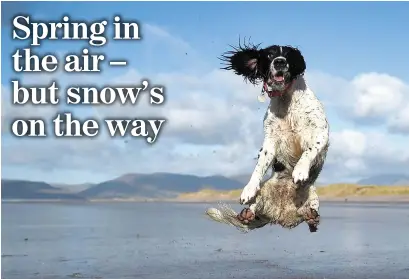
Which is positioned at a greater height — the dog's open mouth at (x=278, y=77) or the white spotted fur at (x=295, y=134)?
the dog's open mouth at (x=278, y=77)

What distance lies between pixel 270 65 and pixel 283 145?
1067 mm

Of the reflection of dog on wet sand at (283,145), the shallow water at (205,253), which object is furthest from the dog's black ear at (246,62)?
the shallow water at (205,253)

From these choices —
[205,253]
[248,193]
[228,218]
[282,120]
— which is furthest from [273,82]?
[205,253]

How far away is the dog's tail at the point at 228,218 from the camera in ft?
29.6

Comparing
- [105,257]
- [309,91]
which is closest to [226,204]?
[309,91]

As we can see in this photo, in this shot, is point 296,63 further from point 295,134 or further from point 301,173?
point 301,173

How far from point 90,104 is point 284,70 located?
8164 millimetres

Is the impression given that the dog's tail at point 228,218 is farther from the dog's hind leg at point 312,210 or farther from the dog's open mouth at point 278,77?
the dog's open mouth at point 278,77

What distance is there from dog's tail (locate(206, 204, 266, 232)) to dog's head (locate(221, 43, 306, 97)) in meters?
1.36

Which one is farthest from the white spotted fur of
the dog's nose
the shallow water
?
the shallow water

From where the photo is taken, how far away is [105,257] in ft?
94.7

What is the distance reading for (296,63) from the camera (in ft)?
28.5

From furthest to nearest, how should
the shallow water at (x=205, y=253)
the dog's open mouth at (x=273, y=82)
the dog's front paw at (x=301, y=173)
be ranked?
the shallow water at (x=205, y=253) → the dog's open mouth at (x=273, y=82) → the dog's front paw at (x=301, y=173)

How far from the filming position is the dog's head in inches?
337
